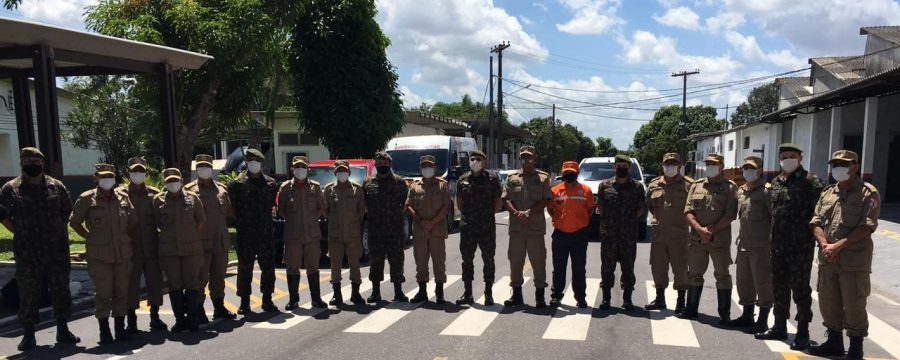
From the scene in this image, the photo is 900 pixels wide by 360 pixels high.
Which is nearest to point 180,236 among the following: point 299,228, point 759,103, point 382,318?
point 299,228

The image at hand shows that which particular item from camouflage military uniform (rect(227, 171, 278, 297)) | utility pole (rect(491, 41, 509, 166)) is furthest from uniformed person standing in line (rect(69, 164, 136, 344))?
utility pole (rect(491, 41, 509, 166))

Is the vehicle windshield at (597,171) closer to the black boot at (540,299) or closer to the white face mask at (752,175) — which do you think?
the black boot at (540,299)

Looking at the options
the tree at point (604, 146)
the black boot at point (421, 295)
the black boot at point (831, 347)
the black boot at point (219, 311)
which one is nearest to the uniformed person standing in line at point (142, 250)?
the black boot at point (219, 311)

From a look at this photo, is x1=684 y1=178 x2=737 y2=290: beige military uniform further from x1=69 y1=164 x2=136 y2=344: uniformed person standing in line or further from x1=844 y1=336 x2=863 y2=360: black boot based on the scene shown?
x1=69 y1=164 x2=136 y2=344: uniformed person standing in line

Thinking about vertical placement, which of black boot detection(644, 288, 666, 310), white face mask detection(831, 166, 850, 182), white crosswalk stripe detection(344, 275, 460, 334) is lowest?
white crosswalk stripe detection(344, 275, 460, 334)

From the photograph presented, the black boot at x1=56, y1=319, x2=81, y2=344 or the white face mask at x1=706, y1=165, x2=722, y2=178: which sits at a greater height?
the white face mask at x1=706, y1=165, x2=722, y2=178

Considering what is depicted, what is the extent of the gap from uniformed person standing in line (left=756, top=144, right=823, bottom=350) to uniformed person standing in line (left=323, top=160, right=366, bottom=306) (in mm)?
4598

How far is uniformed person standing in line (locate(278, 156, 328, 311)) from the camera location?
7.14 meters

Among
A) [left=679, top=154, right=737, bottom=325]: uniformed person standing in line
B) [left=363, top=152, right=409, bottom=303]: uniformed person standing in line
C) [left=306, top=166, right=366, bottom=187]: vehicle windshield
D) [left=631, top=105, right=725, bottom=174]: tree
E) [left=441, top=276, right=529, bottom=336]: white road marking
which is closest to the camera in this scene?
[left=441, top=276, right=529, bottom=336]: white road marking

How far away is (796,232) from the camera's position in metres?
5.50

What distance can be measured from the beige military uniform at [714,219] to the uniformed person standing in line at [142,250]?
18.8 feet

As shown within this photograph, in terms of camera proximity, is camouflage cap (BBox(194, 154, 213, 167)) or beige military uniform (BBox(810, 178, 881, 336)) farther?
camouflage cap (BBox(194, 154, 213, 167))

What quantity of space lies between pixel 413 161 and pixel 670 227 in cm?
894

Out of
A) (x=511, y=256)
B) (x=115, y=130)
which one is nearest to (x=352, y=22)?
(x=115, y=130)
